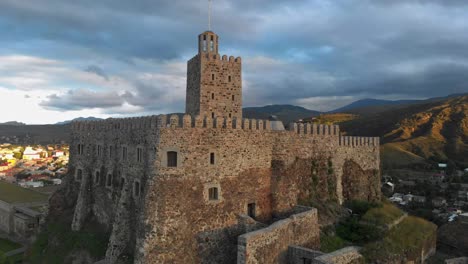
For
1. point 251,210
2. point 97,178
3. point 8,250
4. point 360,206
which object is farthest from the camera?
point 8,250

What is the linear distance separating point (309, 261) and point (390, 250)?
6.17 metres

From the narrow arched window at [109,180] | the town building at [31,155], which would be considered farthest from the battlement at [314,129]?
the town building at [31,155]

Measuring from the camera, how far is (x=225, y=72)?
84.8 feet

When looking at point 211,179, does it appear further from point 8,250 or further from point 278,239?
point 8,250

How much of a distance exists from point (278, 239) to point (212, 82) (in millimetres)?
12115

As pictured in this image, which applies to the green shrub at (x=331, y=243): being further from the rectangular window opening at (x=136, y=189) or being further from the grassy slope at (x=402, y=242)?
the rectangular window opening at (x=136, y=189)

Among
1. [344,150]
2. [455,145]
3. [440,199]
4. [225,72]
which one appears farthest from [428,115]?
[225,72]

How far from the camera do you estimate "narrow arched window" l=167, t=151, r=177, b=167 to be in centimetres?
1894

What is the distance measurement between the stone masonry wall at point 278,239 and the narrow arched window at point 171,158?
535 cm

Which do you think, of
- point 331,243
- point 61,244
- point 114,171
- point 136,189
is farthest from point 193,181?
point 61,244

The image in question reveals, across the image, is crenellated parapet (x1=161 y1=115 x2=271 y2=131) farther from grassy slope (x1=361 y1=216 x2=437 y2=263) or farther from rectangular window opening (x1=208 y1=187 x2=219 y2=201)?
grassy slope (x1=361 y1=216 x2=437 y2=263)

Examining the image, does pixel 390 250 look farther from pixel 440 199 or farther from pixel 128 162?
pixel 440 199

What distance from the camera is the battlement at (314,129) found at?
1029 inches

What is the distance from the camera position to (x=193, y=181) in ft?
63.5
